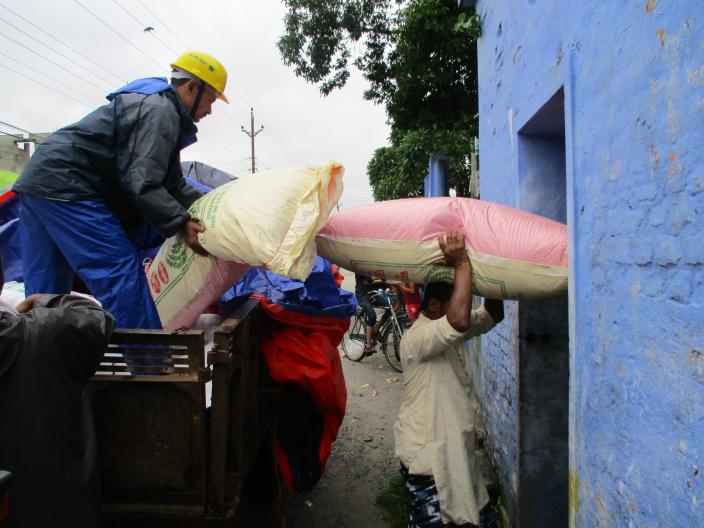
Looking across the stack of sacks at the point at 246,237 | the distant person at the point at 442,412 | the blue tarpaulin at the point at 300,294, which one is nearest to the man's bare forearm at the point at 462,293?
the distant person at the point at 442,412

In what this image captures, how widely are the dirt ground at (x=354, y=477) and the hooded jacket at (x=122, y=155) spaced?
185 centimetres

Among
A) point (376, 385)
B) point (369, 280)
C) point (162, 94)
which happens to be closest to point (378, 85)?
point (369, 280)

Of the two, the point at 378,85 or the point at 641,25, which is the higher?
the point at 378,85

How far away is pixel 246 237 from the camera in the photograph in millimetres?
1897

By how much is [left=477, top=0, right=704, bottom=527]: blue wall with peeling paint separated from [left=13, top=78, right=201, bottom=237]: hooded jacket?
1.65m

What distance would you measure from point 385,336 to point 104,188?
5.00m

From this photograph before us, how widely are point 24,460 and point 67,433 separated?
14cm

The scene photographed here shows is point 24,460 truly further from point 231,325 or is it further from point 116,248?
point 116,248

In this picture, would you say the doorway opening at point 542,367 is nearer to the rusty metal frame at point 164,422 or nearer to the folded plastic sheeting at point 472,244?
the folded plastic sheeting at point 472,244

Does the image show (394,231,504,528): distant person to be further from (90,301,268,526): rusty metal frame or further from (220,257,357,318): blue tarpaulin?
(90,301,268,526): rusty metal frame

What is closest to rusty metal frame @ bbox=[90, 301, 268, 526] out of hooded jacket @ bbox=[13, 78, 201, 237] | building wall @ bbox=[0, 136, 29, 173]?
hooded jacket @ bbox=[13, 78, 201, 237]

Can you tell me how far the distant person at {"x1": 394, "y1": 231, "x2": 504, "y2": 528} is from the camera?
2045mm

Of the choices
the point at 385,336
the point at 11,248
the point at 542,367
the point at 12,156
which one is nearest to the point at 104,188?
the point at 11,248

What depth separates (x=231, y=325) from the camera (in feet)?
6.71
